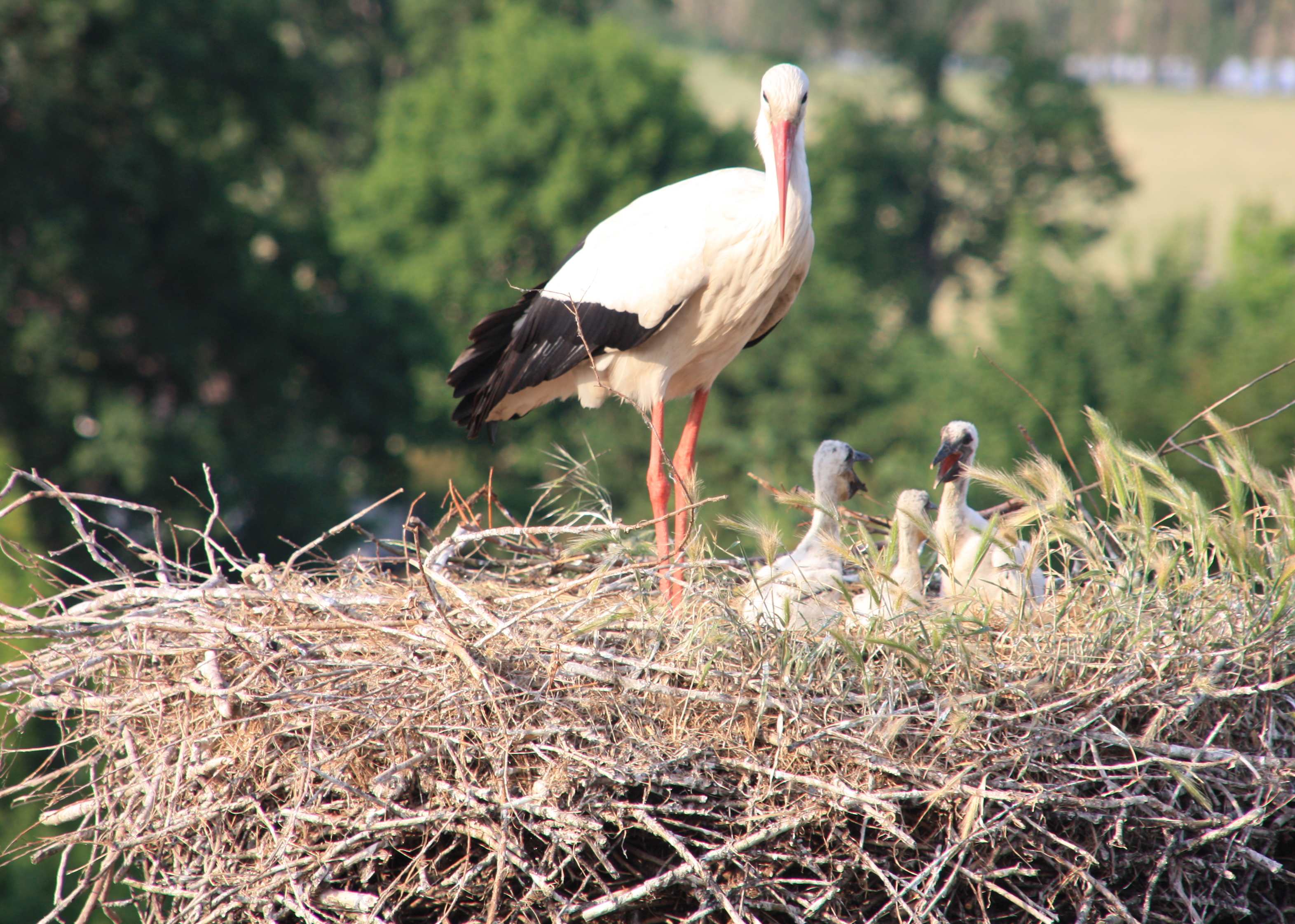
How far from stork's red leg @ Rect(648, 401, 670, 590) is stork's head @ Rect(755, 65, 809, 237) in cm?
98

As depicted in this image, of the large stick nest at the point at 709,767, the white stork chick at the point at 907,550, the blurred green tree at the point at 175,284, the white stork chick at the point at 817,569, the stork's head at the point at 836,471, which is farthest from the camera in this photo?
the blurred green tree at the point at 175,284

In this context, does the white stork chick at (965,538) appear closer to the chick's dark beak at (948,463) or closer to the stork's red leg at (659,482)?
the chick's dark beak at (948,463)

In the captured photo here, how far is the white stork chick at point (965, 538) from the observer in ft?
14.9

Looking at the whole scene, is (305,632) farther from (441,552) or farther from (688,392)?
(688,392)

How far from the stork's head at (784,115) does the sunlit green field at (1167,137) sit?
1118 inches

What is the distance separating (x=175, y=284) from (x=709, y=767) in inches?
611

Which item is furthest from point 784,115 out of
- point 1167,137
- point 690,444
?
point 1167,137

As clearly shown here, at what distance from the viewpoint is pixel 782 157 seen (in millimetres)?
4859

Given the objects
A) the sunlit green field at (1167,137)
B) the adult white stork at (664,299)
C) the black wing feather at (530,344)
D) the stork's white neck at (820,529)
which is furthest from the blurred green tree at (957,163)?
the stork's white neck at (820,529)

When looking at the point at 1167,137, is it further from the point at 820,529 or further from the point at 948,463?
the point at 820,529

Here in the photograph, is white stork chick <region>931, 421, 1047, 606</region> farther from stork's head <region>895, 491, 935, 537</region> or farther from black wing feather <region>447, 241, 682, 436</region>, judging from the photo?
black wing feather <region>447, 241, 682, 436</region>

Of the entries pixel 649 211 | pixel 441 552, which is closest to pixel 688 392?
pixel 649 211

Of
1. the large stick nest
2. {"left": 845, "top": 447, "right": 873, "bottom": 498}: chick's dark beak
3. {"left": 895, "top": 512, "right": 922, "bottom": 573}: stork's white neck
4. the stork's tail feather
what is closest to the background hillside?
{"left": 845, "top": 447, "right": 873, "bottom": 498}: chick's dark beak

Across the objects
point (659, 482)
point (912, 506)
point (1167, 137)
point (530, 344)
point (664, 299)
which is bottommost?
point (1167, 137)
